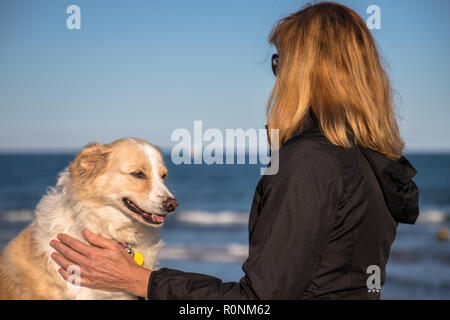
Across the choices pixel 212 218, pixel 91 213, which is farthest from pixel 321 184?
pixel 212 218

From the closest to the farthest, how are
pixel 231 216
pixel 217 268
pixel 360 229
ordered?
pixel 360 229
pixel 217 268
pixel 231 216

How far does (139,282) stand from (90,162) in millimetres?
1466

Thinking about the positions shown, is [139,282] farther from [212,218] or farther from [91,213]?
[212,218]

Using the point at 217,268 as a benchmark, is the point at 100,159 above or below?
above

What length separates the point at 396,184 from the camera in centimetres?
182

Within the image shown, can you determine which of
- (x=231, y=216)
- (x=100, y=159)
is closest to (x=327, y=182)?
(x=100, y=159)

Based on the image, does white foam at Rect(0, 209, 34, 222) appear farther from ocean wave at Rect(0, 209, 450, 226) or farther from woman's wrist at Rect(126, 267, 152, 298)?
woman's wrist at Rect(126, 267, 152, 298)

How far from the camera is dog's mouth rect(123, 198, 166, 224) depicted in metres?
3.01

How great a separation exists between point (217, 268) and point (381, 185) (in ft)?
31.7

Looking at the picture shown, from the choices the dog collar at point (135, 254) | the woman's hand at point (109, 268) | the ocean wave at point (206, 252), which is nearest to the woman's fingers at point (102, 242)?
the woman's hand at point (109, 268)

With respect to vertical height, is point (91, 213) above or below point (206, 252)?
above

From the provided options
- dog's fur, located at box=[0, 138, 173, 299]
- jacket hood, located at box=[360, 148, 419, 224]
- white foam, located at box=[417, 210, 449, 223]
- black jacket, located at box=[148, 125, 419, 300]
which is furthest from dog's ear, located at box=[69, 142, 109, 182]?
white foam, located at box=[417, 210, 449, 223]
